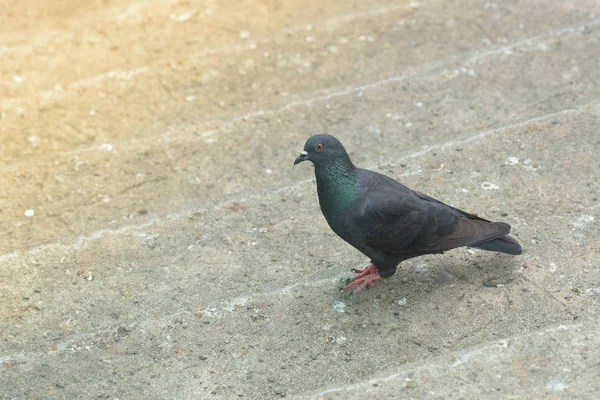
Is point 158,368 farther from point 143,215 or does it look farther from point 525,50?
point 525,50

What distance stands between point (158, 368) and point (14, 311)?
1.03 m

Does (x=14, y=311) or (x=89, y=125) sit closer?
(x=14, y=311)

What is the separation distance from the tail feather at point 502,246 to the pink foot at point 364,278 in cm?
60

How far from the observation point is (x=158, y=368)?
4047mm

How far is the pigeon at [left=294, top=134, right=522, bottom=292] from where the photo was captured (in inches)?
167

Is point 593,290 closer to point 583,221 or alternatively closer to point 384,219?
point 583,221

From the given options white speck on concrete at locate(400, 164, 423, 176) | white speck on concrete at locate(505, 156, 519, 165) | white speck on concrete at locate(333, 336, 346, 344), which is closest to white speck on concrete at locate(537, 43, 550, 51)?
white speck on concrete at locate(505, 156, 519, 165)

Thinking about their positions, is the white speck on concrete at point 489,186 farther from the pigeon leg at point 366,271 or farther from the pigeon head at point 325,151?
the pigeon head at point 325,151

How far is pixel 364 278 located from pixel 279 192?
118 centimetres

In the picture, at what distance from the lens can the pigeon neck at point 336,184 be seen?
4.29 m

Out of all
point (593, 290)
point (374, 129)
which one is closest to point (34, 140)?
point (374, 129)

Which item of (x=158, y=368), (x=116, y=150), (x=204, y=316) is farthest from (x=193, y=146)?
(x=158, y=368)

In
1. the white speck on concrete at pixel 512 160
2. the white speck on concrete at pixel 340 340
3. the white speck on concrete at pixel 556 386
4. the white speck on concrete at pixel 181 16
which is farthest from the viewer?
the white speck on concrete at pixel 181 16

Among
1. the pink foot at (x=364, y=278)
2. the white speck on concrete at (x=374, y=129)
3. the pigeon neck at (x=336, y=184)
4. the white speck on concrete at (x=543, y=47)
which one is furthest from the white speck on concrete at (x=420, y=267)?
the white speck on concrete at (x=543, y=47)
